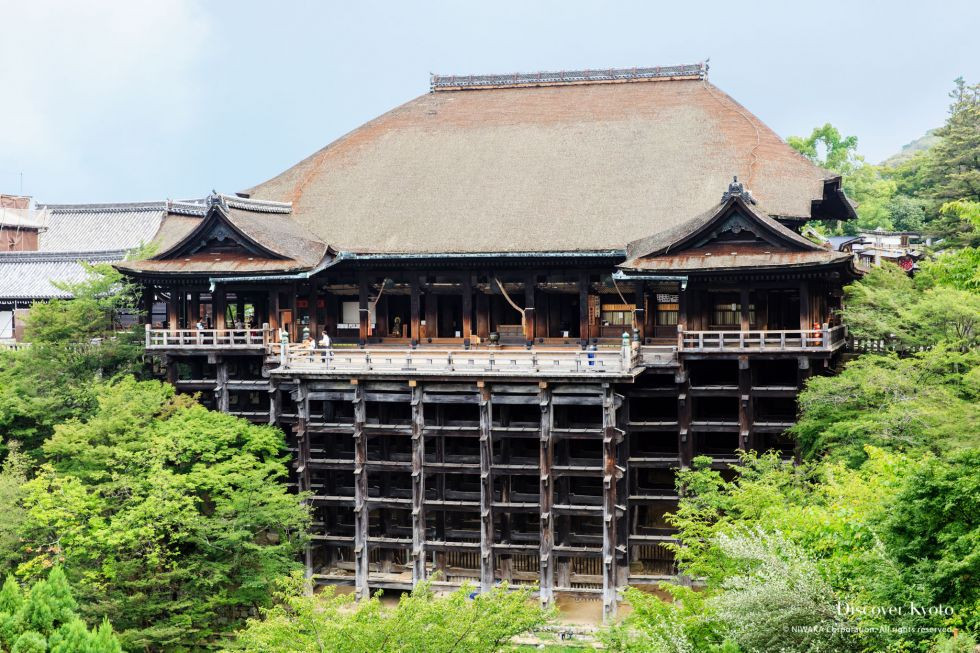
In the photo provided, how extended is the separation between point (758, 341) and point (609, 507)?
7908mm

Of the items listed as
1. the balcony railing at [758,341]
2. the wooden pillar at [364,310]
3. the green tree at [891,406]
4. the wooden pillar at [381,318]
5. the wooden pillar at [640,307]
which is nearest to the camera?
the green tree at [891,406]

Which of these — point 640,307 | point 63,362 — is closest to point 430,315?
point 640,307

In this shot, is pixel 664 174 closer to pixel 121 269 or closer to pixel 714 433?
pixel 714 433

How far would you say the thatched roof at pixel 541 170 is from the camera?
121ft

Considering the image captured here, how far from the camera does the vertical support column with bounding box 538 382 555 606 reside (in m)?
32.3

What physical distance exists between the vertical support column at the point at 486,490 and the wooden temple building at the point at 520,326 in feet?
0.23

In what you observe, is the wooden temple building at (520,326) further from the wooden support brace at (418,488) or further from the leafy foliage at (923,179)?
the leafy foliage at (923,179)

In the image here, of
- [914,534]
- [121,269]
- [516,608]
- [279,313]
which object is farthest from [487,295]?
[914,534]

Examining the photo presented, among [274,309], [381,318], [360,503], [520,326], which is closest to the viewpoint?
[360,503]

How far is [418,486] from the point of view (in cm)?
3372

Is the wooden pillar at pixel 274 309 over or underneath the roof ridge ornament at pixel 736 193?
underneath

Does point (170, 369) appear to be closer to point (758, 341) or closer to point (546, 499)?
point (546, 499)

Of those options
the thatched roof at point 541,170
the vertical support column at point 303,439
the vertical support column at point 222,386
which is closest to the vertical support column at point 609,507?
the thatched roof at point 541,170

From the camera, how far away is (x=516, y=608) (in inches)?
873
